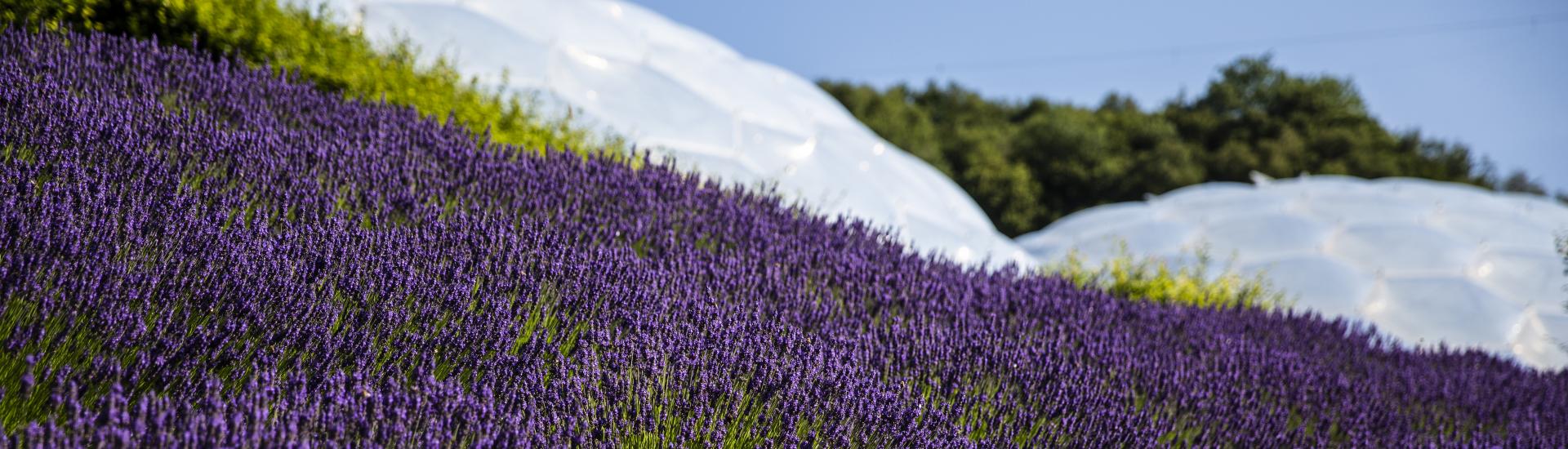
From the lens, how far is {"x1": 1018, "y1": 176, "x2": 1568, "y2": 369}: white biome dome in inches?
382

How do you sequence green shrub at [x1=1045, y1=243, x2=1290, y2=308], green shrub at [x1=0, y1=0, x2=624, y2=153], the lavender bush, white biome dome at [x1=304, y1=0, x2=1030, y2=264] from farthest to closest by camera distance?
1. white biome dome at [x1=304, y1=0, x2=1030, y2=264]
2. green shrub at [x1=1045, y1=243, x2=1290, y2=308]
3. green shrub at [x1=0, y1=0, x2=624, y2=153]
4. the lavender bush

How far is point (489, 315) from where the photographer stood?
2.67 meters

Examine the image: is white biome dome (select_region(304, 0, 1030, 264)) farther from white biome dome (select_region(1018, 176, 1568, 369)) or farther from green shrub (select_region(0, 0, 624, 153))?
white biome dome (select_region(1018, 176, 1568, 369))

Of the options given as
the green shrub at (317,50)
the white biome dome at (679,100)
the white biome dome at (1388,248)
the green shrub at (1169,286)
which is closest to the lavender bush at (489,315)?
the green shrub at (317,50)

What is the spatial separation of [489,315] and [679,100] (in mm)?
6128

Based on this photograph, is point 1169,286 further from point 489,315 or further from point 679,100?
point 489,315

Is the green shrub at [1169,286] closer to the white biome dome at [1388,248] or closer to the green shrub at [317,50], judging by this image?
the white biome dome at [1388,248]

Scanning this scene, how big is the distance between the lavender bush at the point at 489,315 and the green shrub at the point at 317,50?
0.66m

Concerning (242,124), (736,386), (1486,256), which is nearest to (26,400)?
(736,386)

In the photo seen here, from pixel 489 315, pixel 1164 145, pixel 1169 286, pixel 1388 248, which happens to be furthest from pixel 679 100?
pixel 1164 145

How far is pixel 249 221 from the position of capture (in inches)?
122

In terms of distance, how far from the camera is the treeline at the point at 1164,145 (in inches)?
1093

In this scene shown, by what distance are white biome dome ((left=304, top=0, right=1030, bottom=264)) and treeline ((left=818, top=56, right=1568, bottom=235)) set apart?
17268 mm

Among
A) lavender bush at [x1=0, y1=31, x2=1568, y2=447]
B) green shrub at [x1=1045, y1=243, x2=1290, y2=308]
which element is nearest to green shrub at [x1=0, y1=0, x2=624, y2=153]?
lavender bush at [x1=0, y1=31, x2=1568, y2=447]
